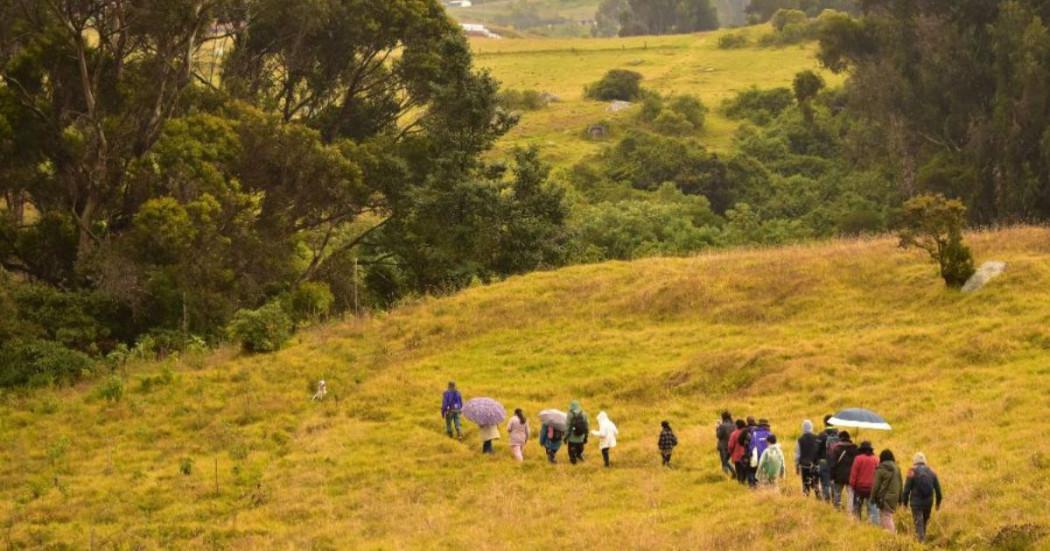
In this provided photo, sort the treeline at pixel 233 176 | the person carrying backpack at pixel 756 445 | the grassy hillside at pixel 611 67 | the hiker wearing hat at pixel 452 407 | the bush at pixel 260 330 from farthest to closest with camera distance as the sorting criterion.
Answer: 1. the grassy hillside at pixel 611 67
2. the treeline at pixel 233 176
3. the bush at pixel 260 330
4. the hiker wearing hat at pixel 452 407
5. the person carrying backpack at pixel 756 445

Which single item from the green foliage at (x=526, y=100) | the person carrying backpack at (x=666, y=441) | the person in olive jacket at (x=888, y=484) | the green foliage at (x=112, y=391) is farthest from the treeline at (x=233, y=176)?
the green foliage at (x=526, y=100)

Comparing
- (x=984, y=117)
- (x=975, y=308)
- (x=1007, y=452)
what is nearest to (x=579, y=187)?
(x=984, y=117)

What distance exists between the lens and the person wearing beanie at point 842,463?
18297mm

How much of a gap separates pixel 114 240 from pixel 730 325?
1954 cm

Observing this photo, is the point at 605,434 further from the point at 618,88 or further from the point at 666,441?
the point at 618,88

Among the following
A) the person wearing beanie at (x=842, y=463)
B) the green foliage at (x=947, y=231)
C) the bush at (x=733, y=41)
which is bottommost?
the person wearing beanie at (x=842, y=463)

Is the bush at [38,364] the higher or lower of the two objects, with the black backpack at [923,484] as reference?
lower

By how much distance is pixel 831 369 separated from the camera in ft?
89.9

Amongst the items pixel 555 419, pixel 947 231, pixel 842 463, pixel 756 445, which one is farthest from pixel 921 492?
pixel 947 231

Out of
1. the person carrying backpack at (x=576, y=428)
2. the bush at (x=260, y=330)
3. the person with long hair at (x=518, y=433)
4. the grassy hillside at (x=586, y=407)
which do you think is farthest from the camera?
the bush at (x=260, y=330)

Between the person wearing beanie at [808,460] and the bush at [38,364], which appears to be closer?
the person wearing beanie at [808,460]

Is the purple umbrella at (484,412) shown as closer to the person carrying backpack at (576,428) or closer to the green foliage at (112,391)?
the person carrying backpack at (576,428)

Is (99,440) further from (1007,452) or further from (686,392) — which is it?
(1007,452)

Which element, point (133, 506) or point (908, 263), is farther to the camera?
point (908, 263)
